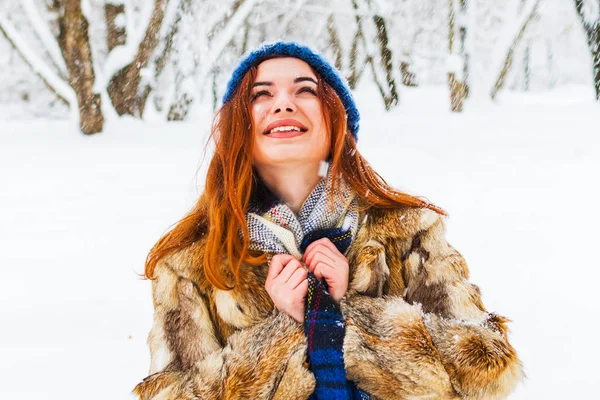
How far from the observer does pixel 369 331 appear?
5.07 feet

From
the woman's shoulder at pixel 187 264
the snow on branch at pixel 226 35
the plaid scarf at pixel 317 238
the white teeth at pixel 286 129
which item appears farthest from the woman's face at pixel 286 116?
the snow on branch at pixel 226 35

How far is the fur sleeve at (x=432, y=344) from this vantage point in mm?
1472

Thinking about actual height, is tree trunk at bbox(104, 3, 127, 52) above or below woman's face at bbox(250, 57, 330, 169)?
above

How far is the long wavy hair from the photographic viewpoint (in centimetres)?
172

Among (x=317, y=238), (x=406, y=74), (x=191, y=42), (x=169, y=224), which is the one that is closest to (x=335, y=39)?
(x=406, y=74)

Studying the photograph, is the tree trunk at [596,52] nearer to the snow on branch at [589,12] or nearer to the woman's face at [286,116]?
the snow on branch at [589,12]

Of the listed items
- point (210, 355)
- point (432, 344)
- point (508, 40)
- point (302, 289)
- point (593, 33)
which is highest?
point (593, 33)

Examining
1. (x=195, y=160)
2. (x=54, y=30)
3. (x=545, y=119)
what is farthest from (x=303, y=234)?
(x=54, y=30)

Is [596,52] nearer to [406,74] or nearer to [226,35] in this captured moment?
[406,74]

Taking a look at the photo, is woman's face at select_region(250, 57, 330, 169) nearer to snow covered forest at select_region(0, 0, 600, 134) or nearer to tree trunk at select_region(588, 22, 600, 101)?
snow covered forest at select_region(0, 0, 600, 134)

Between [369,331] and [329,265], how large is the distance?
23cm

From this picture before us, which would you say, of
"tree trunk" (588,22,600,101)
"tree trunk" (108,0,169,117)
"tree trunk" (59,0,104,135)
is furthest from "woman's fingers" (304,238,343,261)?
"tree trunk" (588,22,600,101)

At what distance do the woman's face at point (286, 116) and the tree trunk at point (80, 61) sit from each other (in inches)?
254

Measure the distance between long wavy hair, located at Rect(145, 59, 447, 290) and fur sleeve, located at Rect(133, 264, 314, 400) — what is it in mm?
125
